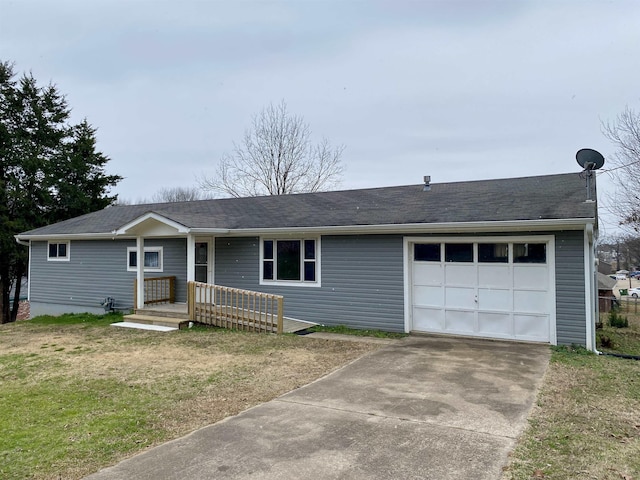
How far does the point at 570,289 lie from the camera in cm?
812

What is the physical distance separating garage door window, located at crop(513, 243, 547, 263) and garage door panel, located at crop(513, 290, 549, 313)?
2.05 feet

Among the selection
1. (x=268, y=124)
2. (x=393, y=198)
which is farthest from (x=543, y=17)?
(x=268, y=124)

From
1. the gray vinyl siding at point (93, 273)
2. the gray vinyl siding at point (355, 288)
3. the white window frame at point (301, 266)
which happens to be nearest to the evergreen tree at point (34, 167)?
the gray vinyl siding at point (93, 273)

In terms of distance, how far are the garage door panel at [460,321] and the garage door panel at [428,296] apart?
301 millimetres

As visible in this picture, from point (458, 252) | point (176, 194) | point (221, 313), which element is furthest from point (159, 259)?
point (176, 194)

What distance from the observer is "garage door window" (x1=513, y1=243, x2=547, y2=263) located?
333 inches

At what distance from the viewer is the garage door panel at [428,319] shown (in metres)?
9.47

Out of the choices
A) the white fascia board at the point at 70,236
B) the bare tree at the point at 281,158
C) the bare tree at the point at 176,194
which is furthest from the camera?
the bare tree at the point at 176,194

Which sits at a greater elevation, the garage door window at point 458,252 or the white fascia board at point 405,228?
the white fascia board at point 405,228

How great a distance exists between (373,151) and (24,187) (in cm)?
1775

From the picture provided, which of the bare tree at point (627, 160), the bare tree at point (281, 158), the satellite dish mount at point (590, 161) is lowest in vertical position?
the satellite dish mount at point (590, 161)

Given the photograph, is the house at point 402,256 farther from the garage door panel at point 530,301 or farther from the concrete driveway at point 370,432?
the concrete driveway at point 370,432

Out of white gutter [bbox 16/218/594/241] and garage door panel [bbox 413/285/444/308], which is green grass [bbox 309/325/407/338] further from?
white gutter [bbox 16/218/594/241]

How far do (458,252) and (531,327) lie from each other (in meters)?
2.01
